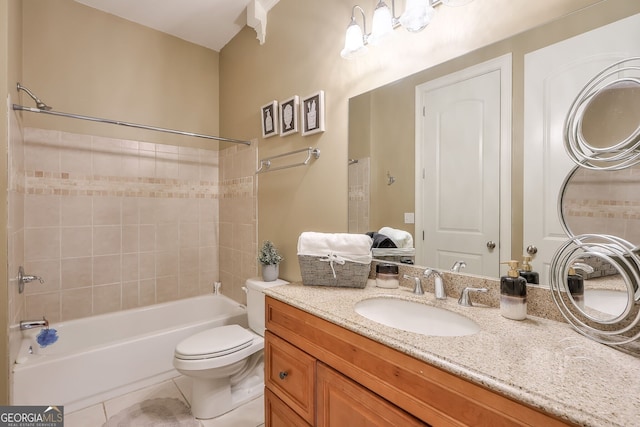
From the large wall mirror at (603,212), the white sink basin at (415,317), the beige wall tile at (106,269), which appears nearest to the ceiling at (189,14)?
the beige wall tile at (106,269)

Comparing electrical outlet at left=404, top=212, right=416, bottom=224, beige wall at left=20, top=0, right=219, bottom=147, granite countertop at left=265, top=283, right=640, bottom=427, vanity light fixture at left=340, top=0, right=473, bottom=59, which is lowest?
granite countertop at left=265, top=283, right=640, bottom=427

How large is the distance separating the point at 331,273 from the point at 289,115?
117cm

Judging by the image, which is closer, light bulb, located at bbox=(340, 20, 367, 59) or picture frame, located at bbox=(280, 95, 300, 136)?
light bulb, located at bbox=(340, 20, 367, 59)

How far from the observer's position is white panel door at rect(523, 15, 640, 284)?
2.75 feet

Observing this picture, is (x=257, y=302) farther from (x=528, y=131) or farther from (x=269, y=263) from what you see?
(x=528, y=131)

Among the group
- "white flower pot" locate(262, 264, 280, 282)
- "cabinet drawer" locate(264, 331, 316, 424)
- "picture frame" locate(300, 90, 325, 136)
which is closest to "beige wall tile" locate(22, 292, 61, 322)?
"white flower pot" locate(262, 264, 280, 282)

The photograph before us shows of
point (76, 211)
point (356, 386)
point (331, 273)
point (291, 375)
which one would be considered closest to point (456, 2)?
point (331, 273)

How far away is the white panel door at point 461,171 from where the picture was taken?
1.05m

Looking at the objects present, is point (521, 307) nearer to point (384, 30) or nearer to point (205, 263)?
point (384, 30)

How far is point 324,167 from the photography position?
1.75 meters

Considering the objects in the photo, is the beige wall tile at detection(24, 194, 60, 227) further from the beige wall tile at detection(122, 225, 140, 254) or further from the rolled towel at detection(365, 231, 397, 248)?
the rolled towel at detection(365, 231, 397, 248)

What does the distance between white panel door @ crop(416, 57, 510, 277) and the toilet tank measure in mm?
1065

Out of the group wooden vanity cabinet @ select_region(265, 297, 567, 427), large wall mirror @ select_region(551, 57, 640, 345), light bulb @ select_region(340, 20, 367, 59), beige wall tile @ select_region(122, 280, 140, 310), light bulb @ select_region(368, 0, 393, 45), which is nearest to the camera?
wooden vanity cabinet @ select_region(265, 297, 567, 427)

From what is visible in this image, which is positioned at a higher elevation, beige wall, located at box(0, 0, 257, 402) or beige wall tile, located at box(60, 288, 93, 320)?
beige wall, located at box(0, 0, 257, 402)
